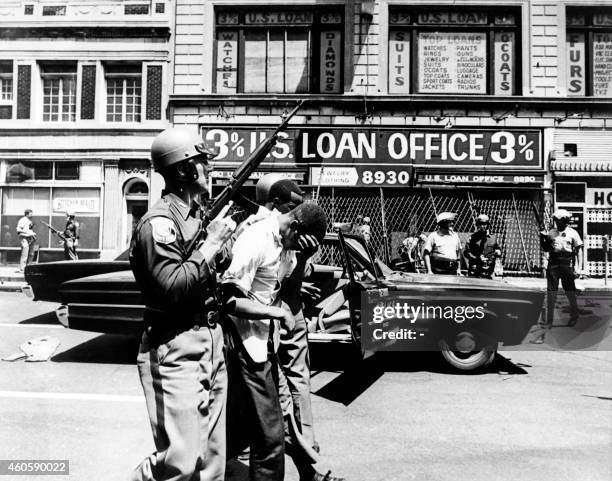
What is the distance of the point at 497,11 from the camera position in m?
11.7

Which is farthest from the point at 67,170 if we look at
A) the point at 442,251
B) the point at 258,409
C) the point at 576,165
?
the point at 576,165

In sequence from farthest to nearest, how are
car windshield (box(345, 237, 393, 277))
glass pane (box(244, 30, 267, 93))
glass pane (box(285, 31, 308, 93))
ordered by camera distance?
glass pane (box(285, 31, 308, 93)) → glass pane (box(244, 30, 267, 93)) → car windshield (box(345, 237, 393, 277))

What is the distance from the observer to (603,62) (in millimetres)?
9922

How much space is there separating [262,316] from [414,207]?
36.3 ft

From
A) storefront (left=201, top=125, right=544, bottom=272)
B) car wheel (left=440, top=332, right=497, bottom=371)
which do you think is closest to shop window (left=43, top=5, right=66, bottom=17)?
storefront (left=201, top=125, right=544, bottom=272)

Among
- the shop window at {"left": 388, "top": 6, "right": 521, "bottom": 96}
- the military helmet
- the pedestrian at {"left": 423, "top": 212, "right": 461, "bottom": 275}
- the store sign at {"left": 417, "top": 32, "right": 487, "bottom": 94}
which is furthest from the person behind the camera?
the store sign at {"left": 417, "top": 32, "right": 487, "bottom": 94}

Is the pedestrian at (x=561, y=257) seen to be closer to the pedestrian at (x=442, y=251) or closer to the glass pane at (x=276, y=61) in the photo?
the pedestrian at (x=442, y=251)

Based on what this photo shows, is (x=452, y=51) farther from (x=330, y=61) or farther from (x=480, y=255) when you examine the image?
(x=480, y=255)

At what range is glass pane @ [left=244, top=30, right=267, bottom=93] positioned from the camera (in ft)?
42.7

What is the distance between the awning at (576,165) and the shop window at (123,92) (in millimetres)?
11685

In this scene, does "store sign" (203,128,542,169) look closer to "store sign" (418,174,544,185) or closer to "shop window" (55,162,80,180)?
"store sign" (418,174,544,185)

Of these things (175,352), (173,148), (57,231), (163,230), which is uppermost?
(173,148)

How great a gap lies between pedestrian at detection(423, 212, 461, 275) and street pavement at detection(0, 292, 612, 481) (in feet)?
5.17

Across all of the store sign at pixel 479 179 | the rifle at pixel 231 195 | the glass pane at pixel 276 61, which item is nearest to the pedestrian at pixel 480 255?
the rifle at pixel 231 195
